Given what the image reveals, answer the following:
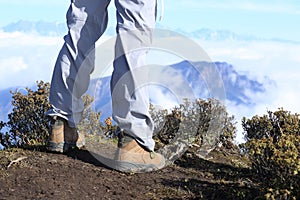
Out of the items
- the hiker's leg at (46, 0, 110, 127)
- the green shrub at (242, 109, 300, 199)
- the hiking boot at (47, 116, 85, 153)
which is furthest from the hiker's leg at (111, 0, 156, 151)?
the green shrub at (242, 109, 300, 199)

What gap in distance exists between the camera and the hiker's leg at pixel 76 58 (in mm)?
4801

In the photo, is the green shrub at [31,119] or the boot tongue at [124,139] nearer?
the boot tongue at [124,139]

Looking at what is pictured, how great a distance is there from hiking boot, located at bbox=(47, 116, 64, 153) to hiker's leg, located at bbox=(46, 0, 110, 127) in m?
0.07

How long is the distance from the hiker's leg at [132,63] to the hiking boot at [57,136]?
0.69 m

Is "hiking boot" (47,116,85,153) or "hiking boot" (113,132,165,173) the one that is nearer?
"hiking boot" (113,132,165,173)

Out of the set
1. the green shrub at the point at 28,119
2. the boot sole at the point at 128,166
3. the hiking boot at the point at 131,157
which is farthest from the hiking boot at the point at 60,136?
the green shrub at the point at 28,119

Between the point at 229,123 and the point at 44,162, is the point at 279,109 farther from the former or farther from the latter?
the point at 44,162

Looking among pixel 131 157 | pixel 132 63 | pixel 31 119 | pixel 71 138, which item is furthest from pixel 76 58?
pixel 31 119

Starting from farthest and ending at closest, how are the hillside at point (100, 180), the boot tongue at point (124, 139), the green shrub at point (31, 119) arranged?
the green shrub at point (31, 119) → the boot tongue at point (124, 139) → the hillside at point (100, 180)

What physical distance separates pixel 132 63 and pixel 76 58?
0.63 metres

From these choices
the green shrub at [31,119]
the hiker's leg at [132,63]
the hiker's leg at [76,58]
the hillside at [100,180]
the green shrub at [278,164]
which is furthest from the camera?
the green shrub at [31,119]

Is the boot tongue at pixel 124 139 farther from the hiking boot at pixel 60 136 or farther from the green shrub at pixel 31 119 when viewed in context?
the green shrub at pixel 31 119

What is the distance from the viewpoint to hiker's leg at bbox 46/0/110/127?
15.8 feet

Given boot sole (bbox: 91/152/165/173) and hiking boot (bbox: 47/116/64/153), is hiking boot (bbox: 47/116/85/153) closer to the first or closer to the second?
hiking boot (bbox: 47/116/64/153)
